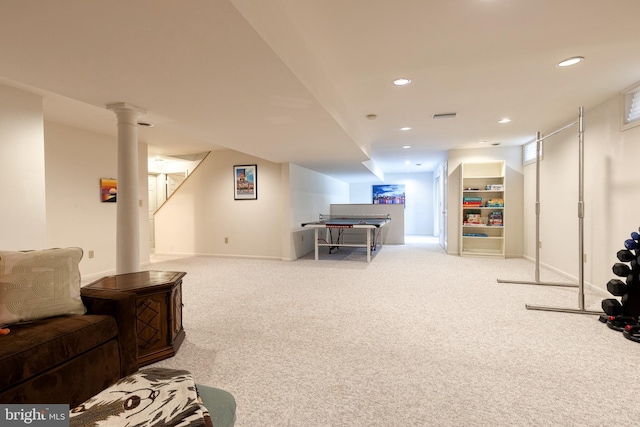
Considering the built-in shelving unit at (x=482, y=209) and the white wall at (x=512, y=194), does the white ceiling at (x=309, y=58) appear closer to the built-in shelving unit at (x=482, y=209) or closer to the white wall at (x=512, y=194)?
Result: the white wall at (x=512, y=194)

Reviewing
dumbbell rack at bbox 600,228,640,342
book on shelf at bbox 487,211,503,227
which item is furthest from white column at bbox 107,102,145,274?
book on shelf at bbox 487,211,503,227

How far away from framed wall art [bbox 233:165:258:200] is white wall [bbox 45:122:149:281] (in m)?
2.28

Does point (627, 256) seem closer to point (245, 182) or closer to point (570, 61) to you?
point (570, 61)

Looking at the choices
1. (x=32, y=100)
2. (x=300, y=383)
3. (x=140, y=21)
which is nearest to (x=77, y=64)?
(x=140, y=21)

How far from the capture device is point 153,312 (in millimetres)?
2260

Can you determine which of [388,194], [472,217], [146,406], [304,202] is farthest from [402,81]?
[388,194]

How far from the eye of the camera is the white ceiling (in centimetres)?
169

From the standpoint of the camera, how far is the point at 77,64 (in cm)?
211

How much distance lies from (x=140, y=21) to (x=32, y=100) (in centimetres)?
276

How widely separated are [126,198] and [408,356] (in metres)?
2.76

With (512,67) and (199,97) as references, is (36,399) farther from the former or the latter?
(512,67)

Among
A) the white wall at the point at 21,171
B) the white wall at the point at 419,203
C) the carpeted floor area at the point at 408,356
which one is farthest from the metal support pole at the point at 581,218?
the white wall at the point at 419,203

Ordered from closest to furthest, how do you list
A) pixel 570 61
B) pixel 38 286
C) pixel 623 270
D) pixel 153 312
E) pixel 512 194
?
pixel 38 286, pixel 153 312, pixel 570 61, pixel 623 270, pixel 512 194

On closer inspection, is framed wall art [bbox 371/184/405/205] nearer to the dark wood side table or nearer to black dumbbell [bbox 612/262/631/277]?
black dumbbell [bbox 612/262/631/277]
